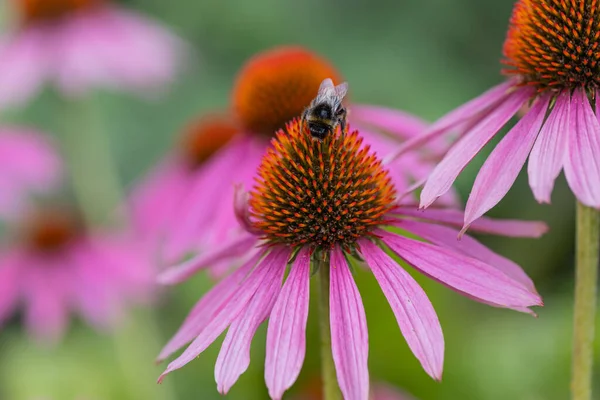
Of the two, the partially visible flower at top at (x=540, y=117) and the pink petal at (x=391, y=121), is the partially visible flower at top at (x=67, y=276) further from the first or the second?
the partially visible flower at top at (x=540, y=117)

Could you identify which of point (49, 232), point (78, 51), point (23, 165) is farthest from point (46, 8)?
point (49, 232)

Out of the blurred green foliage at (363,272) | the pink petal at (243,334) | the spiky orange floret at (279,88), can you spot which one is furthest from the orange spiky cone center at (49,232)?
the pink petal at (243,334)

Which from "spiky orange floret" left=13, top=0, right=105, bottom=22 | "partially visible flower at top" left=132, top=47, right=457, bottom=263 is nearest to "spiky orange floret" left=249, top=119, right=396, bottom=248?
"partially visible flower at top" left=132, top=47, right=457, bottom=263

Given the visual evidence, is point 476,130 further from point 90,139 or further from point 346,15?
point 346,15

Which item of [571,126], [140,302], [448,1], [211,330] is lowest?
[140,302]

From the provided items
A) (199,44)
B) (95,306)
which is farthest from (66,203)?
(95,306)

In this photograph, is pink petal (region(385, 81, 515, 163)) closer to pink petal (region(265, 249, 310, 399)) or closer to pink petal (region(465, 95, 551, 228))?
pink petal (region(465, 95, 551, 228))
